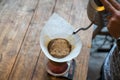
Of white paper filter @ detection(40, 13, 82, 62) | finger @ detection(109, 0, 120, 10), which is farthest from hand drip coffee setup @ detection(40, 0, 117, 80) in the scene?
finger @ detection(109, 0, 120, 10)

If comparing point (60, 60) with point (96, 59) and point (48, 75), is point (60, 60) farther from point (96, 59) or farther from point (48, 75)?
point (96, 59)

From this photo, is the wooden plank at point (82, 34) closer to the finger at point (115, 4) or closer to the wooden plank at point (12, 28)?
the wooden plank at point (12, 28)

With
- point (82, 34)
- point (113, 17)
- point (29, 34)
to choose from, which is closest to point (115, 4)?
point (113, 17)

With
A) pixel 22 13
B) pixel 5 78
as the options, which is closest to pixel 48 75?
pixel 5 78

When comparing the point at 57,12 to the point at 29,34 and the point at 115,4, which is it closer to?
the point at 29,34

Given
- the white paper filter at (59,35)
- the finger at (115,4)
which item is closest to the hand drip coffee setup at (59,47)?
the white paper filter at (59,35)

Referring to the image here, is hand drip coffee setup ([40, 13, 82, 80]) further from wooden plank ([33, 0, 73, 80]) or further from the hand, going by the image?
the hand
